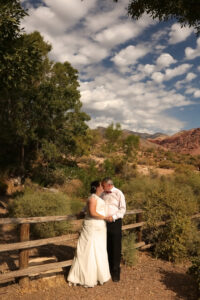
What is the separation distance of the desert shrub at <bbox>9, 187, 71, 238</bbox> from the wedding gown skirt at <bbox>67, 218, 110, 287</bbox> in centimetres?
366

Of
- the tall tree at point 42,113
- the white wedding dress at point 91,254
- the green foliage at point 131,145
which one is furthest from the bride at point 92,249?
the green foliage at point 131,145

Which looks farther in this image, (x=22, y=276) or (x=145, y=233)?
(x=145, y=233)

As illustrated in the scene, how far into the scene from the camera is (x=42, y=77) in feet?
55.4

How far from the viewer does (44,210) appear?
8.77 m

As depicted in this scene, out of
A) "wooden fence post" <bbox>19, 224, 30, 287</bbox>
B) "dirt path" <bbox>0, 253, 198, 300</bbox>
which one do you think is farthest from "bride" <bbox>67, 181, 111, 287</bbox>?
"wooden fence post" <bbox>19, 224, 30, 287</bbox>

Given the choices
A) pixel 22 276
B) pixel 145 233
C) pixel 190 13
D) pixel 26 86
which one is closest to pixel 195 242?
pixel 145 233

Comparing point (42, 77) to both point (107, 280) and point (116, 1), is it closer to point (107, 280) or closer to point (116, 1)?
point (116, 1)

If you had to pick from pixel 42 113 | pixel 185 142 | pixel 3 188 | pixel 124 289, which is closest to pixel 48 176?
pixel 3 188

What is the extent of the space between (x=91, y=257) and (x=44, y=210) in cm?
452

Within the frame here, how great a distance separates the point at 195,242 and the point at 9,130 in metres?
12.7

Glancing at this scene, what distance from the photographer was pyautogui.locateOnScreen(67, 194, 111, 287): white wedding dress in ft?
15.2

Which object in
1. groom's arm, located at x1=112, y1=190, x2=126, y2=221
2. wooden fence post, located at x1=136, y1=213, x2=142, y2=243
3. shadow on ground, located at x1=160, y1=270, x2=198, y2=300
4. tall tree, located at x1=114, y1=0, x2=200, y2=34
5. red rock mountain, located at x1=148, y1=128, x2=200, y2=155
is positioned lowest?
shadow on ground, located at x1=160, y1=270, x2=198, y2=300

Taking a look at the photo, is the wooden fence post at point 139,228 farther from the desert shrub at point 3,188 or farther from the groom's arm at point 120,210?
the desert shrub at point 3,188

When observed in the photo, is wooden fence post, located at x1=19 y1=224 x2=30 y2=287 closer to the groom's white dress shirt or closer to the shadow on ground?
the groom's white dress shirt
